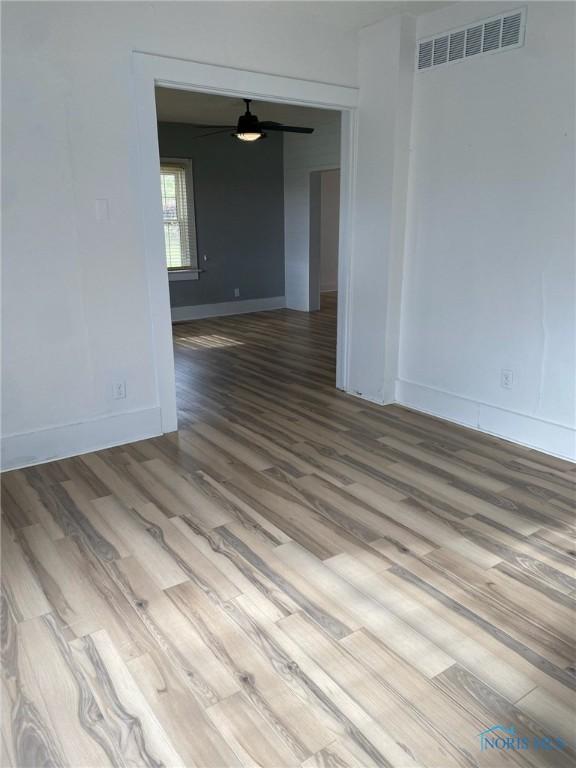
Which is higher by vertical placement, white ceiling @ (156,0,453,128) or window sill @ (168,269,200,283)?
white ceiling @ (156,0,453,128)

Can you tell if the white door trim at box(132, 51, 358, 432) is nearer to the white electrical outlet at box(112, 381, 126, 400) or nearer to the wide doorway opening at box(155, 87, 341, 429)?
the white electrical outlet at box(112, 381, 126, 400)

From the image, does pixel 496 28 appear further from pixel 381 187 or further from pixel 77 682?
pixel 77 682

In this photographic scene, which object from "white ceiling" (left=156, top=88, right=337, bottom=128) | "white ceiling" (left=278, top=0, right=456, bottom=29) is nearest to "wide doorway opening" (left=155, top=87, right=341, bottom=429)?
"white ceiling" (left=156, top=88, right=337, bottom=128)

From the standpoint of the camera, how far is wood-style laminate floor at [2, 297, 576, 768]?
60.3 inches

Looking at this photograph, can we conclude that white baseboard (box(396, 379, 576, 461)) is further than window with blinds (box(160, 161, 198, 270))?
No

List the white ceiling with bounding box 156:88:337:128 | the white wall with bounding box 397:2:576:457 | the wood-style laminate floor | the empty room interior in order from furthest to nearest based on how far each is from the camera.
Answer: the white ceiling with bounding box 156:88:337:128 → the white wall with bounding box 397:2:576:457 → the empty room interior → the wood-style laminate floor

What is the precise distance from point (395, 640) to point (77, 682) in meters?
1.04

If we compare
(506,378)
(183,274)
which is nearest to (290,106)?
(183,274)

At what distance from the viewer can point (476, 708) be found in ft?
5.25

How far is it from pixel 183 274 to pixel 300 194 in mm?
2179

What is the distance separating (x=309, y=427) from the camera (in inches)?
150

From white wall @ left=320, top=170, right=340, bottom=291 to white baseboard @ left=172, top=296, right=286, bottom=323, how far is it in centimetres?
220

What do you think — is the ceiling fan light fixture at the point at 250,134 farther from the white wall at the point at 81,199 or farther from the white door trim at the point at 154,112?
the white wall at the point at 81,199

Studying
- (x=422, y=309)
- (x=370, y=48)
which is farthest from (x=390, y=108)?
(x=422, y=309)
